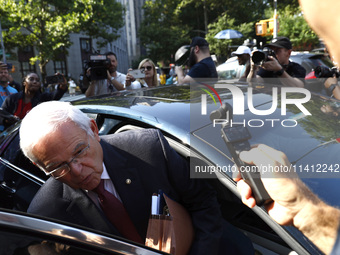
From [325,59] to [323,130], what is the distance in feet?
18.7

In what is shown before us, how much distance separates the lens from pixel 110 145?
1.86m

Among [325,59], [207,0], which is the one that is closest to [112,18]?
[207,0]

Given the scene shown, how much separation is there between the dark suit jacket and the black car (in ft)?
0.27

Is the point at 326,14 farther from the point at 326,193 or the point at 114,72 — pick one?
the point at 114,72

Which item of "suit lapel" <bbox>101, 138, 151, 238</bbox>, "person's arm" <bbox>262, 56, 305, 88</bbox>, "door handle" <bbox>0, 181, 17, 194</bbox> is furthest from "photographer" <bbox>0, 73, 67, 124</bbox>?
"suit lapel" <bbox>101, 138, 151, 238</bbox>

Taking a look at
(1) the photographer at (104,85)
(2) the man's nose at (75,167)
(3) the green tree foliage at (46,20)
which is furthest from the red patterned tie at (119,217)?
(3) the green tree foliage at (46,20)

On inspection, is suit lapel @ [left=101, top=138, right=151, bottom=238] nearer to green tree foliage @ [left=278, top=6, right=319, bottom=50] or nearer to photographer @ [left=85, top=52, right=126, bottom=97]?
photographer @ [left=85, top=52, right=126, bottom=97]

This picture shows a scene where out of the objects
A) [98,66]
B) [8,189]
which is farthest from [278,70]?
[8,189]

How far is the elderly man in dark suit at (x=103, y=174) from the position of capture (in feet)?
5.32

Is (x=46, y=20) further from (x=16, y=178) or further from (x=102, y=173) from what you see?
(x=102, y=173)

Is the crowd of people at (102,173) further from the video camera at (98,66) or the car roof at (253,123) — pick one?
the video camera at (98,66)

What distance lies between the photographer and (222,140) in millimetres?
1648

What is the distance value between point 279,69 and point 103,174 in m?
2.36

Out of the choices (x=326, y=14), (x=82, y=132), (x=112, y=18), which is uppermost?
(x=112, y=18)
